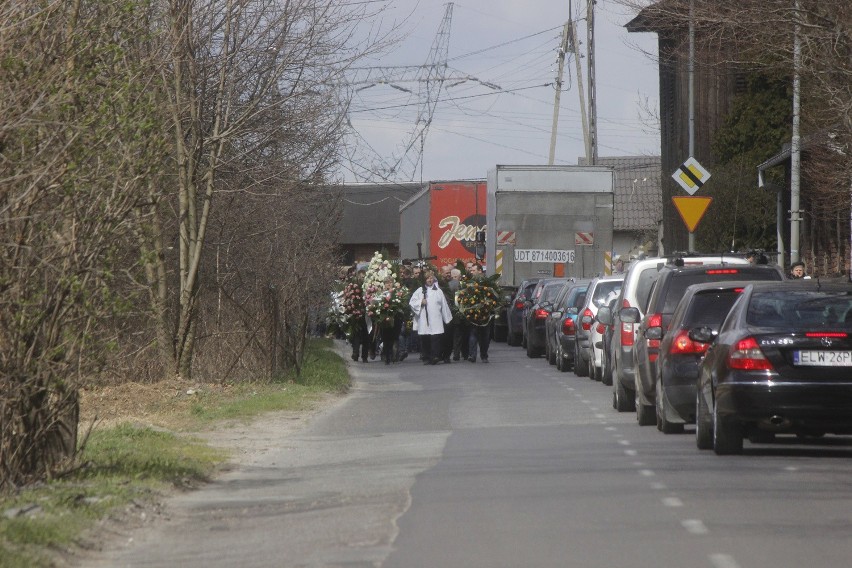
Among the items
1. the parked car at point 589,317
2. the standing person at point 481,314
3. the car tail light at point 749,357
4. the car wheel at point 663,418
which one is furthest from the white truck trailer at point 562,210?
the car tail light at point 749,357

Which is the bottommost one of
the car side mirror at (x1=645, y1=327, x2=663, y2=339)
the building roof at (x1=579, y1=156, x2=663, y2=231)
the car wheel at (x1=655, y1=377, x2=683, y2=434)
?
the car wheel at (x1=655, y1=377, x2=683, y2=434)

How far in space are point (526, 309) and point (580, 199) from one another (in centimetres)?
277

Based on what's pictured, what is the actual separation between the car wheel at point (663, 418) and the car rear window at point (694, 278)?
4.18ft

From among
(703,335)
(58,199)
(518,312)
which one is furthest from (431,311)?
(58,199)

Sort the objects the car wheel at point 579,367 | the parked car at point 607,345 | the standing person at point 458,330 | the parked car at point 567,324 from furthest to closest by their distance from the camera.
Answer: the standing person at point 458,330 → the parked car at point 567,324 → the car wheel at point 579,367 → the parked car at point 607,345

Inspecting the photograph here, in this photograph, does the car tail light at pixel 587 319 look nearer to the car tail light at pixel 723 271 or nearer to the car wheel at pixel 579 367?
the car wheel at pixel 579 367

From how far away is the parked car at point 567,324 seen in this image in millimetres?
28609

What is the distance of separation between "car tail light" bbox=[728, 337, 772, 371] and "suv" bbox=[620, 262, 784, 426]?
3588 mm

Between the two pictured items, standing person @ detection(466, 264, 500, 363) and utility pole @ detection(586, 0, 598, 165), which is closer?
standing person @ detection(466, 264, 500, 363)

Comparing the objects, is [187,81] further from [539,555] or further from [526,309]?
[526,309]

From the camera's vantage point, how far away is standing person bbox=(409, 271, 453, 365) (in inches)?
1249

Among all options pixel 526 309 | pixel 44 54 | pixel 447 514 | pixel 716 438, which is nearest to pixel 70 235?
pixel 44 54

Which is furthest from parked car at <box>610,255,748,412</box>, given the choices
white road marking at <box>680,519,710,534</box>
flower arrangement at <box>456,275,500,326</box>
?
flower arrangement at <box>456,275,500,326</box>

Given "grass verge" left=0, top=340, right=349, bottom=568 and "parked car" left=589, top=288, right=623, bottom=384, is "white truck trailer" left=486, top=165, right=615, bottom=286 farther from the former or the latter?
"grass verge" left=0, top=340, right=349, bottom=568
